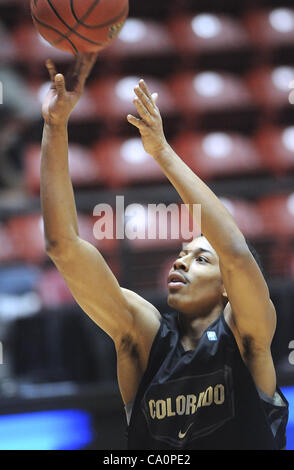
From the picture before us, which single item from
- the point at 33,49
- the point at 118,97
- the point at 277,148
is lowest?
the point at 277,148

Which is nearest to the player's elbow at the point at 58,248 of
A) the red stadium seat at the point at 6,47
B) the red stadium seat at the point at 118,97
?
the red stadium seat at the point at 118,97

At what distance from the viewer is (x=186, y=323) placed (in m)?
2.24

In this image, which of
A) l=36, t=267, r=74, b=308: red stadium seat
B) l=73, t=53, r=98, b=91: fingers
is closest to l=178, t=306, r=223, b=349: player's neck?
l=73, t=53, r=98, b=91: fingers

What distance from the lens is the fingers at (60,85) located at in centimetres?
194

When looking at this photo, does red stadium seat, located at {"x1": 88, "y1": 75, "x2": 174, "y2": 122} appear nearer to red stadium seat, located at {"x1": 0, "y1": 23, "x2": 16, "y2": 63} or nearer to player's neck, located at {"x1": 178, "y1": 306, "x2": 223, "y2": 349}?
red stadium seat, located at {"x1": 0, "y1": 23, "x2": 16, "y2": 63}

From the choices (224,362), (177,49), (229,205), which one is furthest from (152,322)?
(177,49)

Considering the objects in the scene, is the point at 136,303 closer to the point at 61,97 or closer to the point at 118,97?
the point at 61,97

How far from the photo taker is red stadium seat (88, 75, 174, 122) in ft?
18.9

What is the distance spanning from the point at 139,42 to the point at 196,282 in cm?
429

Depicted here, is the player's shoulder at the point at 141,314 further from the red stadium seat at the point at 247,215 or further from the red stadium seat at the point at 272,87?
the red stadium seat at the point at 272,87

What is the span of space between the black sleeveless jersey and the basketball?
941 millimetres

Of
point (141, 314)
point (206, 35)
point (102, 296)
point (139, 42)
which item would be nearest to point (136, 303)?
point (141, 314)

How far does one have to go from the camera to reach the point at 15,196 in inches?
203

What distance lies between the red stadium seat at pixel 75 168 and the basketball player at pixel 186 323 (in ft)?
10.3
